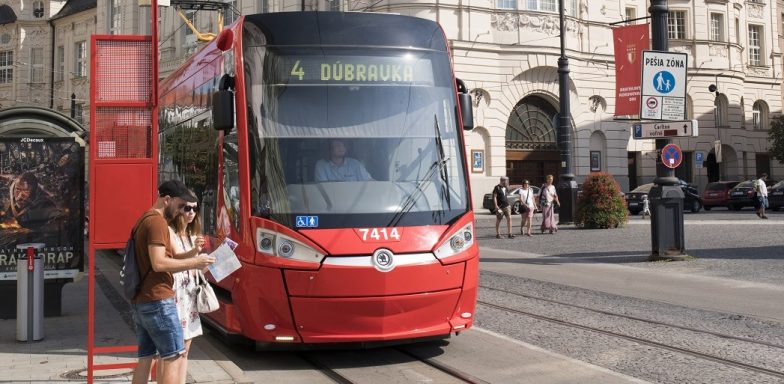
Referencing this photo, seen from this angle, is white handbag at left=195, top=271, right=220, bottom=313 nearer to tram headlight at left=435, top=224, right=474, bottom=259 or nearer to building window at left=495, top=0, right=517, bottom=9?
tram headlight at left=435, top=224, right=474, bottom=259

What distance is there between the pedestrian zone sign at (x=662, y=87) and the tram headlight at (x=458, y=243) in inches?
337

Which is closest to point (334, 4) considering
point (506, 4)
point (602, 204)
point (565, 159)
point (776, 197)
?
point (506, 4)

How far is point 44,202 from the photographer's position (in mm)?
9359

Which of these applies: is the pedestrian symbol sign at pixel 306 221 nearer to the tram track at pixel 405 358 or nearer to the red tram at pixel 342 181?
the red tram at pixel 342 181

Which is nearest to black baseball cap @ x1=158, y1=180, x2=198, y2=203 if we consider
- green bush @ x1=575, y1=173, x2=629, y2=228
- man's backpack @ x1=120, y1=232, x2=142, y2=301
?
man's backpack @ x1=120, y1=232, x2=142, y2=301

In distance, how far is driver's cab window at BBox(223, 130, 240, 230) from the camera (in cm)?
701

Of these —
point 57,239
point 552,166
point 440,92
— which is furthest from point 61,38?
point 440,92

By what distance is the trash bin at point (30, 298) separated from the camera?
7859mm

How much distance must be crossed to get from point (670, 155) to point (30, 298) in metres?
11.3

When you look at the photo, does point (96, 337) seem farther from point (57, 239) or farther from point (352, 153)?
point (352, 153)

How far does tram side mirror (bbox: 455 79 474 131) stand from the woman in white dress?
3.06 meters

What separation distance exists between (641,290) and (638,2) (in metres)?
35.3

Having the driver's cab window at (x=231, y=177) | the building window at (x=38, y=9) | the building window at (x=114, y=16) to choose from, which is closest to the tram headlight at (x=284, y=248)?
the driver's cab window at (x=231, y=177)

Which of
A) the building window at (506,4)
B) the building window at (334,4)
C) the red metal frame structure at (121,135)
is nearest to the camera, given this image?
the red metal frame structure at (121,135)
